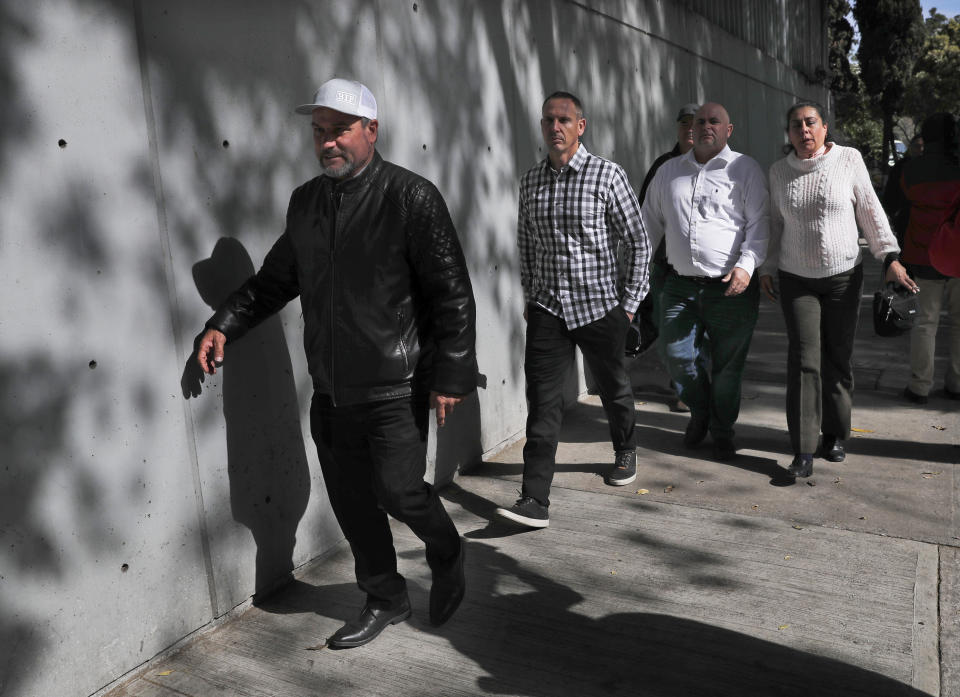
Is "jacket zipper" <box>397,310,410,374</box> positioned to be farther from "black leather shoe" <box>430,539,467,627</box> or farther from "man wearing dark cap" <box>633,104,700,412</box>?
"man wearing dark cap" <box>633,104,700,412</box>

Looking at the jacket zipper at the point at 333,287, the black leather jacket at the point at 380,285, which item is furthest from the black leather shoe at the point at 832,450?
the jacket zipper at the point at 333,287

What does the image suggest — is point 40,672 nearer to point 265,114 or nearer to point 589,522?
point 265,114

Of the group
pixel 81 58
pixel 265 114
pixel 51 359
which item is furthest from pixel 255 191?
pixel 51 359

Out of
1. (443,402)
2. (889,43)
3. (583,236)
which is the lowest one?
(443,402)

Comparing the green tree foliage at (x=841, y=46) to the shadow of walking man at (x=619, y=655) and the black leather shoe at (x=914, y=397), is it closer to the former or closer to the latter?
the black leather shoe at (x=914, y=397)

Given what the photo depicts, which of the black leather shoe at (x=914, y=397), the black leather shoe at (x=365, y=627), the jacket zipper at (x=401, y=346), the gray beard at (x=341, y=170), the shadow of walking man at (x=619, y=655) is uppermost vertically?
the gray beard at (x=341, y=170)

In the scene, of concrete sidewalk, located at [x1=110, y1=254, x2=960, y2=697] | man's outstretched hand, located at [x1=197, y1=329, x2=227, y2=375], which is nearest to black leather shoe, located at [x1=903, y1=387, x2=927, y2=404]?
concrete sidewalk, located at [x1=110, y1=254, x2=960, y2=697]

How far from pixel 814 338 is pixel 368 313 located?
9.39 feet

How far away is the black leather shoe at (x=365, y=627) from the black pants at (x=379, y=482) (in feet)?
0.13

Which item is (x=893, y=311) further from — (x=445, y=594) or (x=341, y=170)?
(x=341, y=170)

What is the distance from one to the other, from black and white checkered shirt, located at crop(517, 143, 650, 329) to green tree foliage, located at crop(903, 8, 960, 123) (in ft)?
127

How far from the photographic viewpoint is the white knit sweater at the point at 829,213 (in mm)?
4980

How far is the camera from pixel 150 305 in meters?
3.40

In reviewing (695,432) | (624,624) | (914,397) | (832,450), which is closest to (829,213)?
(832,450)
